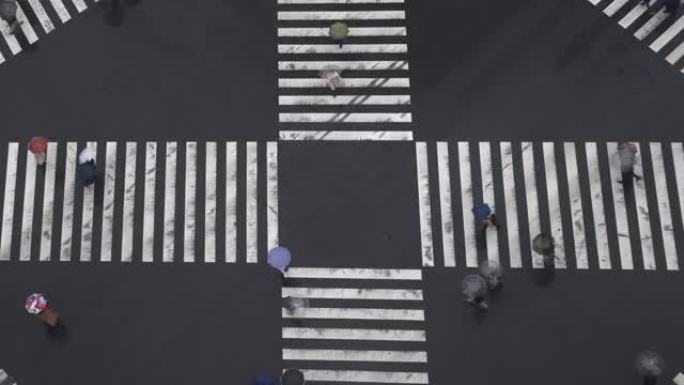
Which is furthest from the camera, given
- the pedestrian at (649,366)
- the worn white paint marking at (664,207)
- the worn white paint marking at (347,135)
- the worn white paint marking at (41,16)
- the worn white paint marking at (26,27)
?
the worn white paint marking at (41,16)

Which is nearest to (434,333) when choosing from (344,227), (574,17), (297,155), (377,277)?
(377,277)

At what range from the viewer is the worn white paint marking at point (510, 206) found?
20484mm

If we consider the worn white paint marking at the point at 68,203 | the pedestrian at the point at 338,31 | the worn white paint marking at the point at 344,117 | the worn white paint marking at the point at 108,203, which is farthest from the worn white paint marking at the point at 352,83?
the worn white paint marking at the point at 68,203

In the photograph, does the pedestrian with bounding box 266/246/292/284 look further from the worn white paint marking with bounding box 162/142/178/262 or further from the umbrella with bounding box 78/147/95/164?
the umbrella with bounding box 78/147/95/164

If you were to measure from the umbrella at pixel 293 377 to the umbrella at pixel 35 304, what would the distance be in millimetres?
6694

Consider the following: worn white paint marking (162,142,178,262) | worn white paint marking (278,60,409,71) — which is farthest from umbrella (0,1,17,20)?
worn white paint marking (278,60,409,71)

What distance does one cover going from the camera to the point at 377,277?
66.9 ft

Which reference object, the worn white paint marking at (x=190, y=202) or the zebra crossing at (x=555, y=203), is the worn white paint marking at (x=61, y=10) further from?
the zebra crossing at (x=555, y=203)

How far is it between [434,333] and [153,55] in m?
12.0

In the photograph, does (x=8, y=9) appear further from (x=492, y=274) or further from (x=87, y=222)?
(x=492, y=274)

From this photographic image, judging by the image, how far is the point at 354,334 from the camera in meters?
19.9

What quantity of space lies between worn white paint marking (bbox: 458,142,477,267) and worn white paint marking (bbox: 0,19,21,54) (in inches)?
551

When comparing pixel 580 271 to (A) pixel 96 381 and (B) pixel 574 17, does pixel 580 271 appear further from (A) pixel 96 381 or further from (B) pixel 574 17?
(A) pixel 96 381

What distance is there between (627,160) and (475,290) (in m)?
5.77
